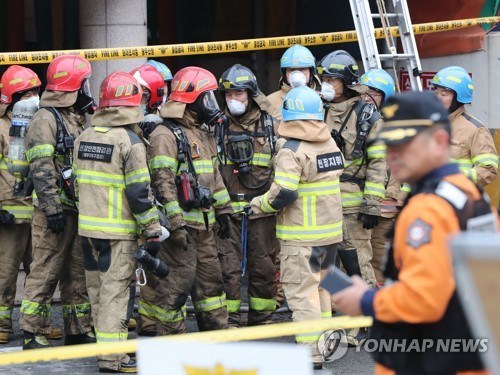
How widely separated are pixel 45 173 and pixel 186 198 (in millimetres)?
Result: 993

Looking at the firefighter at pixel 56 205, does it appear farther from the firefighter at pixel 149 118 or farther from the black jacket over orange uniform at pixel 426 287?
the black jacket over orange uniform at pixel 426 287

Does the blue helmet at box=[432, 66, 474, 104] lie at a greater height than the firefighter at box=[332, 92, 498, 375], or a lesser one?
greater

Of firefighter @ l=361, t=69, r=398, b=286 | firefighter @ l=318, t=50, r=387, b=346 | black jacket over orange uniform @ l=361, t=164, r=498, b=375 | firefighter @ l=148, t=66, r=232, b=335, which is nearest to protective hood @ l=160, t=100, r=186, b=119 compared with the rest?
firefighter @ l=148, t=66, r=232, b=335

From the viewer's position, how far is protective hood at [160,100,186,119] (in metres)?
7.74

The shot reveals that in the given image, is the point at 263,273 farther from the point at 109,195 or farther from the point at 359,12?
the point at 359,12

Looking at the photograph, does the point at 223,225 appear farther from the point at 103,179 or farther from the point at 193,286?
the point at 103,179

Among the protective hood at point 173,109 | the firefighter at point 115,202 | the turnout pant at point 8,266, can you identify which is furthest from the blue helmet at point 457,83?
the turnout pant at point 8,266

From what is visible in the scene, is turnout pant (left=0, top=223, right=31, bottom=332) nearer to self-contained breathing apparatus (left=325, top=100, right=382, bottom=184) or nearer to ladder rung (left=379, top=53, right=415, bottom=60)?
self-contained breathing apparatus (left=325, top=100, right=382, bottom=184)

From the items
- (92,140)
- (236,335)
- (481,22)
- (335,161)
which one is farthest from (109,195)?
(481,22)

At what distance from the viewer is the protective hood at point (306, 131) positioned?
23.8ft

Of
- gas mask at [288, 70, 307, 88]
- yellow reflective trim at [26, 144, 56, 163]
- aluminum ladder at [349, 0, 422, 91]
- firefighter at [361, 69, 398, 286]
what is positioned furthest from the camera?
aluminum ladder at [349, 0, 422, 91]

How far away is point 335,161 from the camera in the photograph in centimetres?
737

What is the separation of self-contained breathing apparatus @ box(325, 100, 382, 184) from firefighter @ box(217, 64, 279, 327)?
20.5 inches

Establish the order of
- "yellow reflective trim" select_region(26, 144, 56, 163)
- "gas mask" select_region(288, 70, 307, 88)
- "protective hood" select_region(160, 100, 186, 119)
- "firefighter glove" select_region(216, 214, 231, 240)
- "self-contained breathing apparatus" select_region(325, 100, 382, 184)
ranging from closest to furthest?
1. "yellow reflective trim" select_region(26, 144, 56, 163)
2. "protective hood" select_region(160, 100, 186, 119)
3. "firefighter glove" select_region(216, 214, 231, 240)
4. "self-contained breathing apparatus" select_region(325, 100, 382, 184)
5. "gas mask" select_region(288, 70, 307, 88)
